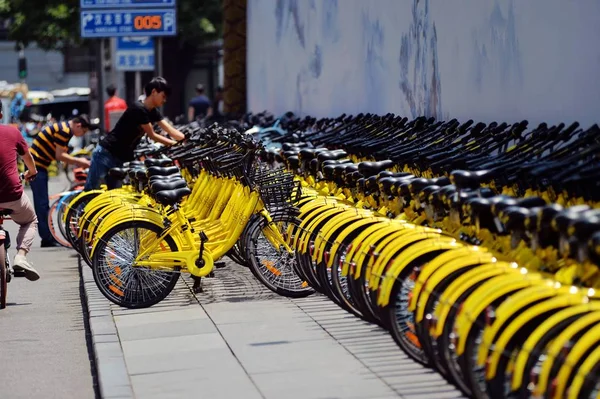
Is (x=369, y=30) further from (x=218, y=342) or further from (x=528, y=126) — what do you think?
(x=218, y=342)

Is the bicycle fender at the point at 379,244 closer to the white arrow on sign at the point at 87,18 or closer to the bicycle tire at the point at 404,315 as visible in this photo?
the bicycle tire at the point at 404,315

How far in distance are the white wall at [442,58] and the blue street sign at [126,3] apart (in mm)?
3678

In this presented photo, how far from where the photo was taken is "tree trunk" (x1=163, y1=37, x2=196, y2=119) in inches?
1703

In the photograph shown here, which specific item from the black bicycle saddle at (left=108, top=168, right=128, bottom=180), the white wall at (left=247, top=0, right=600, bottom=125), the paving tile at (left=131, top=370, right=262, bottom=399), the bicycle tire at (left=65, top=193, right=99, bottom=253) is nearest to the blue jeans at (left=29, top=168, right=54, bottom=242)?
the bicycle tire at (left=65, top=193, right=99, bottom=253)

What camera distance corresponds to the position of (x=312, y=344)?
26.4 ft

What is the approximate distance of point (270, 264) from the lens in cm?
1000

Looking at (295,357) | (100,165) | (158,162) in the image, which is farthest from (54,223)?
(295,357)

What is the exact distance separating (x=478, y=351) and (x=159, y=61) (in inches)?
752

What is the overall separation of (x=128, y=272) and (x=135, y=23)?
14417mm

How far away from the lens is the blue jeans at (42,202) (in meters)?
15.0

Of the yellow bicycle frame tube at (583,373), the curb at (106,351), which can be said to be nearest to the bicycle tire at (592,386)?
the yellow bicycle frame tube at (583,373)

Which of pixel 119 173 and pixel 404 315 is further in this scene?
pixel 119 173

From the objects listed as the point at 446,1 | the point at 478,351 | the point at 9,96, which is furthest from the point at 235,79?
the point at 9,96

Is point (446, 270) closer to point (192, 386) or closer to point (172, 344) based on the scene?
point (192, 386)
